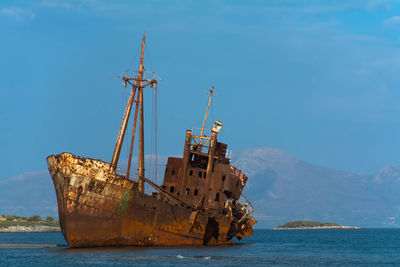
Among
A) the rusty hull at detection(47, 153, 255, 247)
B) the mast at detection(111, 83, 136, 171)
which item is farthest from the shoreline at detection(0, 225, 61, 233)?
the rusty hull at detection(47, 153, 255, 247)

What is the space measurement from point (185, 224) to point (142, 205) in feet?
21.0

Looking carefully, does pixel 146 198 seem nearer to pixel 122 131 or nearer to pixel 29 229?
Answer: pixel 122 131

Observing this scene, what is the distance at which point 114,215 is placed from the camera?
154ft

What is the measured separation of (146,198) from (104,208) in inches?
151

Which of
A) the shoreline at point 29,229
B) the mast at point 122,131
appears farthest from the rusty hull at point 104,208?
the shoreline at point 29,229

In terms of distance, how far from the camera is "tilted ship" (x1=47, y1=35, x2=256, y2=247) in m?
46.0

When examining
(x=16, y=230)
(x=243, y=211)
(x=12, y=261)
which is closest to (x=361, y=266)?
(x=243, y=211)

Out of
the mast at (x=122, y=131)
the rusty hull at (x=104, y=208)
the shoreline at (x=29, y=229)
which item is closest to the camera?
the rusty hull at (x=104, y=208)

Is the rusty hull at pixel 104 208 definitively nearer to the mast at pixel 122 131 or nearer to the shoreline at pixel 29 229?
the mast at pixel 122 131

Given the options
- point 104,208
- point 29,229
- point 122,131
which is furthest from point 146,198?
point 29,229

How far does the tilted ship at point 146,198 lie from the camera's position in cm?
4603

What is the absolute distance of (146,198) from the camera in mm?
48875

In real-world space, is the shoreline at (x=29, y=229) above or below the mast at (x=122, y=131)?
below

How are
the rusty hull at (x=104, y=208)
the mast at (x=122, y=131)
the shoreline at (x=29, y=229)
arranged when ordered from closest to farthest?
1. the rusty hull at (x=104, y=208)
2. the mast at (x=122, y=131)
3. the shoreline at (x=29, y=229)
